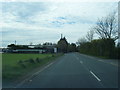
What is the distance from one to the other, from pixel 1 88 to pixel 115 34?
43691 mm

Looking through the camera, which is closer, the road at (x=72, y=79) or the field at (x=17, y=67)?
the road at (x=72, y=79)

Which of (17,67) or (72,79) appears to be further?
(17,67)

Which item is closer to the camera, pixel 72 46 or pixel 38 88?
pixel 38 88

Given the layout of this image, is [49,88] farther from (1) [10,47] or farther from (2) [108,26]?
(1) [10,47]

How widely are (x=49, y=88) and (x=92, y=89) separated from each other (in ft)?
6.54

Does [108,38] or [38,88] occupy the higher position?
[108,38]

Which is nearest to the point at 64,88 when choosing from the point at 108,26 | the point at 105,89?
the point at 105,89

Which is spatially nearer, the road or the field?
the road

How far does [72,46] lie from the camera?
17900cm

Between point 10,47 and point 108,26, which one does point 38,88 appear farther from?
point 10,47

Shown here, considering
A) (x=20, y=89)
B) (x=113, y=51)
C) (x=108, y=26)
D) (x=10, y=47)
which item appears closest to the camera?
(x=20, y=89)

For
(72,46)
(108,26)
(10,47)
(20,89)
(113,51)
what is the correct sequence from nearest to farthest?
(20,89) → (113,51) → (108,26) → (10,47) → (72,46)

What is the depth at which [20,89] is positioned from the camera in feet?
31.0

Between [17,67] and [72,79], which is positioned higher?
[17,67]
